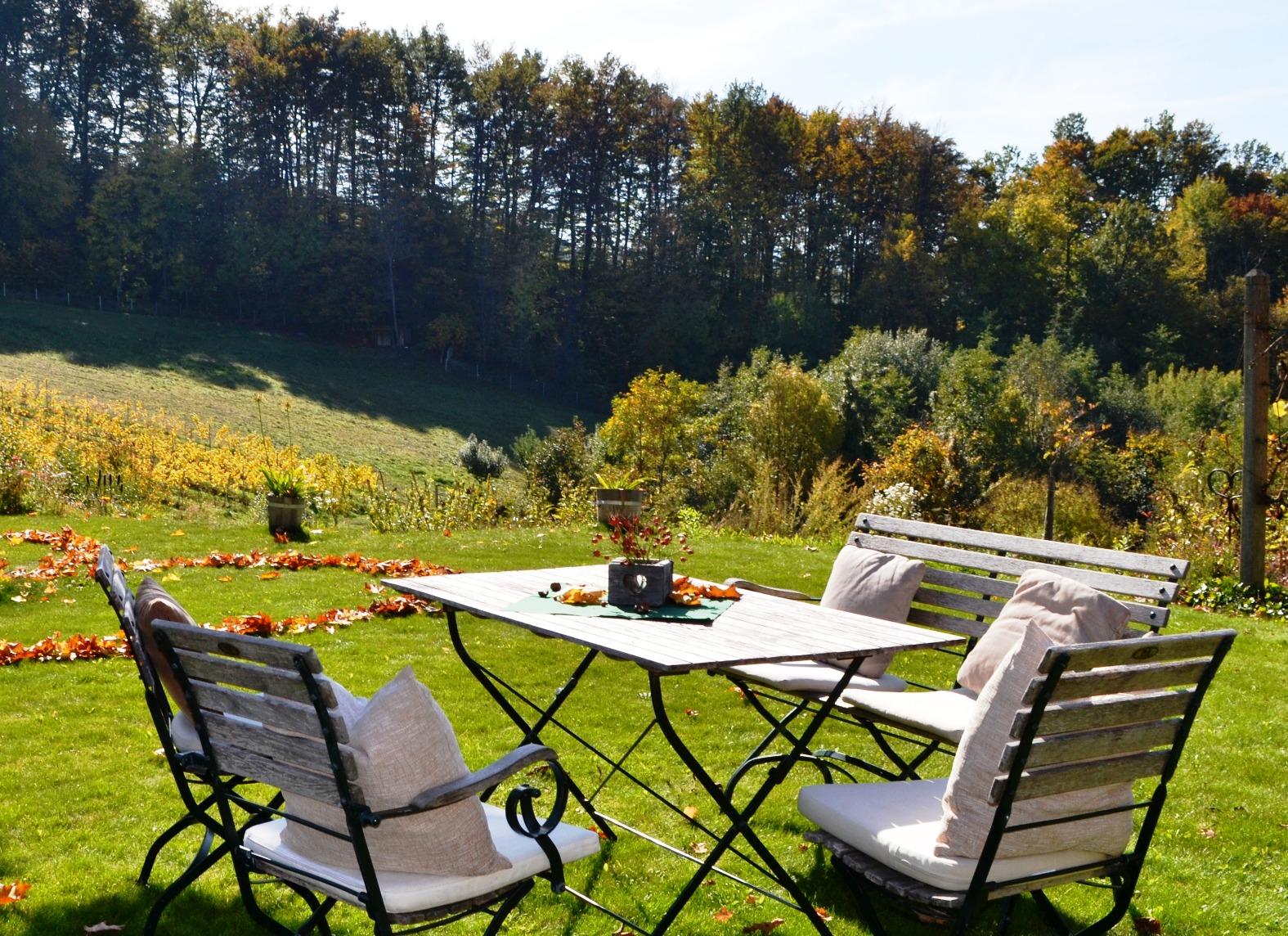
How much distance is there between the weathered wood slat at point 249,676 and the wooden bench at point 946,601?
1428mm

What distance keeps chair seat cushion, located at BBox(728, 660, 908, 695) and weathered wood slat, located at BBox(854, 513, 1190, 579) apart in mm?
663

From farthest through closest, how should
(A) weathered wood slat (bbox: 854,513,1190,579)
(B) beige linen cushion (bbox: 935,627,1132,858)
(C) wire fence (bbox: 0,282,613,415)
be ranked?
1. (C) wire fence (bbox: 0,282,613,415)
2. (A) weathered wood slat (bbox: 854,513,1190,579)
3. (B) beige linen cushion (bbox: 935,627,1132,858)

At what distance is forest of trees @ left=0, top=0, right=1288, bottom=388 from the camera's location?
3862cm

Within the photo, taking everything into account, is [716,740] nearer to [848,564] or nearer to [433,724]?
[848,564]

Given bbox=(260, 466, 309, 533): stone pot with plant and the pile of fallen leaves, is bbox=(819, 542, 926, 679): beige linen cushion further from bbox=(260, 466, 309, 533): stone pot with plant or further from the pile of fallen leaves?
bbox=(260, 466, 309, 533): stone pot with plant

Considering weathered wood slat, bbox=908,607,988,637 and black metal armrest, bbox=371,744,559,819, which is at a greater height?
black metal armrest, bbox=371,744,559,819

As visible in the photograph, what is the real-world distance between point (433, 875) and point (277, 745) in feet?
1.38

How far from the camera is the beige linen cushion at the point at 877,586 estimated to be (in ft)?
14.0

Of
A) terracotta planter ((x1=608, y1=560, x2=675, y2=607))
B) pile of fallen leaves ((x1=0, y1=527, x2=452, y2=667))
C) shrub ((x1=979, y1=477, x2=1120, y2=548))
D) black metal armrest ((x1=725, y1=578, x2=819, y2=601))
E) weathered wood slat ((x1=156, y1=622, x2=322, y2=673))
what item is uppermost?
weathered wood slat ((x1=156, y1=622, x2=322, y2=673))

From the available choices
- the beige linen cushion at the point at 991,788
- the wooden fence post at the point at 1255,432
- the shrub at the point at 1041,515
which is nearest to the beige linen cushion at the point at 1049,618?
the beige linen cushion at the point at 991,788

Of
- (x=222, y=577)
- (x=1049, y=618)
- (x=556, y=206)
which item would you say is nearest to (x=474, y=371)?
(x=556, y=206)

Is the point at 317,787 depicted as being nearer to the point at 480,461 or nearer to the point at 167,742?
the point at 167,742

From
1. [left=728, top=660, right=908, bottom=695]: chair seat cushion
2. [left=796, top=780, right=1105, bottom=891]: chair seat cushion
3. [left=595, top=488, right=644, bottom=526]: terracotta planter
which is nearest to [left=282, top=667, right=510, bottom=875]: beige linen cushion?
[left=796, top=780, right=1105, bottom=891]: chair seat cushion

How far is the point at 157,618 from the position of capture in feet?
9.15
